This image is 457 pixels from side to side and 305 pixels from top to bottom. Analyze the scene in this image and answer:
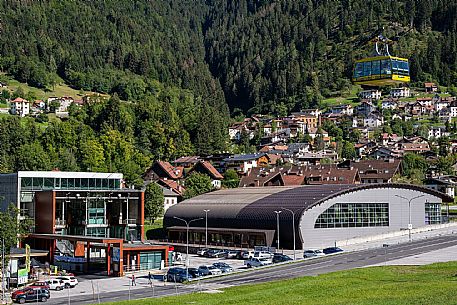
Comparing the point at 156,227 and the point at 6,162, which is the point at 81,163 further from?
the point at 156,227

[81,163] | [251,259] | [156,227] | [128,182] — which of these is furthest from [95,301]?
[81,163]

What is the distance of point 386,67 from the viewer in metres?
80.4

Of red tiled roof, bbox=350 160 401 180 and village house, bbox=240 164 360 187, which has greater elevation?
red tiled roof, bbox=350 160 401 180

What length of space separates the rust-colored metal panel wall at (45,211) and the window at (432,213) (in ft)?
180

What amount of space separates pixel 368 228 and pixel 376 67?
35352mm

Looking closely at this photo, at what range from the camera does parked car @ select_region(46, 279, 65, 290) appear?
238 ft

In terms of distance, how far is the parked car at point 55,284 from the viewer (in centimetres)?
7262

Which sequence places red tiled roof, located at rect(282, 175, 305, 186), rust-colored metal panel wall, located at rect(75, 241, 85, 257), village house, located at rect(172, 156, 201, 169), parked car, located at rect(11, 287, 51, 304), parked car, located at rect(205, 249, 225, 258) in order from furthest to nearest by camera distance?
village house, located at rect(172, 156, 201, 169) → red tiled roof, located at rect(282, 175, 305, 186) → parked car, located at rect(205, 249, 225, 258) → rust-colored metal panel wall, located at rect(75, 241, 85, 257) → parked car, located at rect(11, 287, 51, 304)

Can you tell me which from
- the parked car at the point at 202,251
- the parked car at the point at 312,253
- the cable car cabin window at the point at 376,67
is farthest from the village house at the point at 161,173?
the cable car cabin window at the point at 376,67

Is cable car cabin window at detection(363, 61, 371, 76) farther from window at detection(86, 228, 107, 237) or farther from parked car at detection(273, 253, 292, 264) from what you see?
window at detection(86, 228, 107, 237)

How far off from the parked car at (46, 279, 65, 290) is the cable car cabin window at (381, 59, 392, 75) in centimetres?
3720

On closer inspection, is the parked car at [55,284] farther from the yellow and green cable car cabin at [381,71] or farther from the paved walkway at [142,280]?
the yellow and green cable car cabin at [381,71]

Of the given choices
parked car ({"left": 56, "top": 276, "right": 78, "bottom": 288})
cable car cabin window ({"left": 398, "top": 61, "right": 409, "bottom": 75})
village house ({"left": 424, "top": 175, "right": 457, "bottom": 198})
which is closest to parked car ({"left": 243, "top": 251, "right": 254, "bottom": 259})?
parked car ({"left": 56, "top": 276, "right": 78, "bottom": 288})

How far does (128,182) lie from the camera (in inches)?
6245
